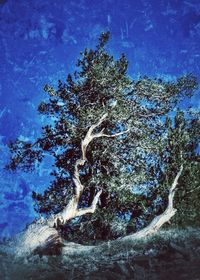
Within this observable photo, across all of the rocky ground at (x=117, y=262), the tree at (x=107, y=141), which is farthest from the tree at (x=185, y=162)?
the rocky ground at (x=117, y=262)

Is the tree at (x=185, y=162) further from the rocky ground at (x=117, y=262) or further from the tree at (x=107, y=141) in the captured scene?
the rocky ground at (x=117, y=262)

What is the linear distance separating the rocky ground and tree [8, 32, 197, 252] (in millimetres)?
7816

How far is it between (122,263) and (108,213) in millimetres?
12198

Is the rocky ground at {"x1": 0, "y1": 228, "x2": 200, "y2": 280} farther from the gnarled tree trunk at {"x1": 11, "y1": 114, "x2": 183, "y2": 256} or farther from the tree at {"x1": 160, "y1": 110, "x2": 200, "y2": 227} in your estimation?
the tree at {"x1": 160, "y1": 110, "x2": 200, "y2": 227}

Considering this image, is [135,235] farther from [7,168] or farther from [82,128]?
[7,168]

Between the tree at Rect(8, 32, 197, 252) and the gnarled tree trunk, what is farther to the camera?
the tree at Rect(8, 32, 197, 252)

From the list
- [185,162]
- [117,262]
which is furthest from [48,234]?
[185,162]

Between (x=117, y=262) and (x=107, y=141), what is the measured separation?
42.7 ft

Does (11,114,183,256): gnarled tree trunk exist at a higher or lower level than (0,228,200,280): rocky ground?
higher

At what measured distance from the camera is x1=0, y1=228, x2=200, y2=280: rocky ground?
43.9ft

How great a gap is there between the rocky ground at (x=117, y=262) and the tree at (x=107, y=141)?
7816mm

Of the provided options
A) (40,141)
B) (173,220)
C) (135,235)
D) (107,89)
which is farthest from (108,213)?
(107,89)

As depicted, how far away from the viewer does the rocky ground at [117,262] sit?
43.9 feet

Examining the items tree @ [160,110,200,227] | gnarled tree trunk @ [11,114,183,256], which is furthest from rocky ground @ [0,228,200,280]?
tree @ [160,110,200,227]
